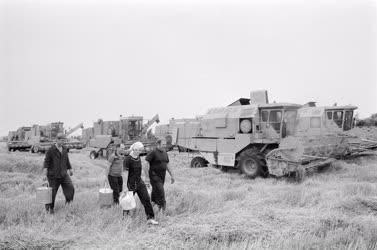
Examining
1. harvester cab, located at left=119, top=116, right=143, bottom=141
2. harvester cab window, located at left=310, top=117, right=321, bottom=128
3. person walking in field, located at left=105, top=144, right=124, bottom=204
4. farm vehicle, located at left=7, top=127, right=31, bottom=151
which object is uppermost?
harvester cab window, located at left=310, top=117, right=321, bottom=128

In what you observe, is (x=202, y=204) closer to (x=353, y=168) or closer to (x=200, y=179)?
(x=200, y=179)

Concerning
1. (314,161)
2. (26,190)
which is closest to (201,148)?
(314,161)

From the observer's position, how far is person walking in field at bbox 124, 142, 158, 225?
5090 millimetres

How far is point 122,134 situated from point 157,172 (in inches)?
564

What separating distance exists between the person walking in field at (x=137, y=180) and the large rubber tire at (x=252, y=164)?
6.05 meters

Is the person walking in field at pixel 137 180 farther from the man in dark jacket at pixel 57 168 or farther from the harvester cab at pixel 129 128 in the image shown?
the harvester cab at pixel 129 128

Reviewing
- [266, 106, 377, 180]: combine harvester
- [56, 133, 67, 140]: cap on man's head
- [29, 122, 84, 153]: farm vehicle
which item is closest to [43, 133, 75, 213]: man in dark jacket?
[56, 133, 67, 140]: cap on man's head

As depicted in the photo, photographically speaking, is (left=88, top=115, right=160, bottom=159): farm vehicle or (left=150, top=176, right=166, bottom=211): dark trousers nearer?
(left=150, top=176, right=166, bottom=211): dark trousers

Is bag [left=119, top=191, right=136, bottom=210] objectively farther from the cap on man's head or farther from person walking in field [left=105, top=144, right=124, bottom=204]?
the cap on man's head

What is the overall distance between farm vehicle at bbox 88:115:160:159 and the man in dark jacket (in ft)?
39.9

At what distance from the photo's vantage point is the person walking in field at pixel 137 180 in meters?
5.09

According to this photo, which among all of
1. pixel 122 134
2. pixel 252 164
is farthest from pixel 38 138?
pixel 252 164

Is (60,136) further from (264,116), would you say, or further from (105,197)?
(264,116)

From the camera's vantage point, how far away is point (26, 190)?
8086mm
